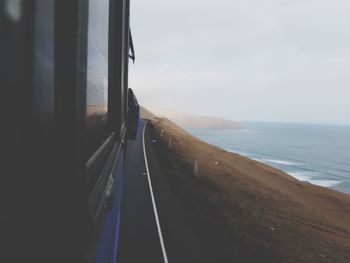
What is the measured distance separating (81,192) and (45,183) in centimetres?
23

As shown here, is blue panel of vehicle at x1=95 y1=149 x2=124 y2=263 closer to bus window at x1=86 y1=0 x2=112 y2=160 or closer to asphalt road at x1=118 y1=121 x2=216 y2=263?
bus window at x1=86 y1=0 x2=112 y2=160

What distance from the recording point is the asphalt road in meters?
10.7

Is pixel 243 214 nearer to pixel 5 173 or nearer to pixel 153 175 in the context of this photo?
pixel 153 175

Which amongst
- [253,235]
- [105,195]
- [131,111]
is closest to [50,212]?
[105,195]

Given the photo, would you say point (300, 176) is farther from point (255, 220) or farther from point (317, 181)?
point (255, 220)

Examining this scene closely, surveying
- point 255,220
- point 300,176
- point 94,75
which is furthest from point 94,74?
point 300,176

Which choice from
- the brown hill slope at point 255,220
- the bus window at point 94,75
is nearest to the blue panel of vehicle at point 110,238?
the bus window at point 94,75

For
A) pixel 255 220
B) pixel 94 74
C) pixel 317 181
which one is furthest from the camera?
pixel 317 181

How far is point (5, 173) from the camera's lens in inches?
49.6

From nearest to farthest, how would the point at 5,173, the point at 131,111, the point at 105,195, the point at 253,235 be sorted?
the point at 5,173 → the point at 105,195 → the point at 131,111 → the point at 253,235

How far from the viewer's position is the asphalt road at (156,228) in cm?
1071

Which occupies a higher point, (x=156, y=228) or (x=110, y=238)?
(x=110, y=238)

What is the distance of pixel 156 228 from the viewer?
13.0m

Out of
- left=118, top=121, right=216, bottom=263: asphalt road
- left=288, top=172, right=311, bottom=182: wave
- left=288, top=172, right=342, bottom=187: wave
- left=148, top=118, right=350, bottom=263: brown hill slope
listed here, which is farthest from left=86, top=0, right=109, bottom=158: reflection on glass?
left=288, top=172, right=311, bottom=182: wave
